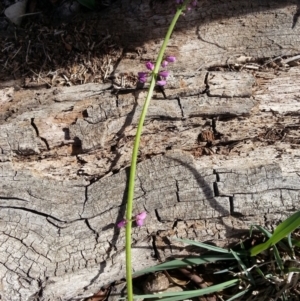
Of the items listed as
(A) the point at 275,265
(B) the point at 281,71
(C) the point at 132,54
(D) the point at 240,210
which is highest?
(C) the point at 132,54

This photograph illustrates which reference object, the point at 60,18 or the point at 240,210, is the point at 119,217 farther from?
the point at 60,18

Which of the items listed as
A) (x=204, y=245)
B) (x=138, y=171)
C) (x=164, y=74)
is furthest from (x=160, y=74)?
(x=204, y=245)

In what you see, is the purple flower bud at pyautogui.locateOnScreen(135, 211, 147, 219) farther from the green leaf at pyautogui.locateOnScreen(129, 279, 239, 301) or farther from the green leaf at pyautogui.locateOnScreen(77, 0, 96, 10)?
the green leaf at pyautogui.locateOnScreen(77, 0, 96, 10)

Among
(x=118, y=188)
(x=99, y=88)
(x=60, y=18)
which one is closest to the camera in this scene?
(x=118, y=188)

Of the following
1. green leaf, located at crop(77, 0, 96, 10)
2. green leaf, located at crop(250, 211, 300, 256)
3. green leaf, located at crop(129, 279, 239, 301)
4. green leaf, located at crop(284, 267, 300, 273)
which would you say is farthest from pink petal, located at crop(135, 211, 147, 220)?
green leaf, located at crop(77, 0, 96, 10)

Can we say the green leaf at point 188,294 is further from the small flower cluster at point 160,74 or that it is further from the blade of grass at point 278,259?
the small flower cluster at point 160,74

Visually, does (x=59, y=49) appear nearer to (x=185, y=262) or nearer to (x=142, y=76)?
(x=142, y=76)

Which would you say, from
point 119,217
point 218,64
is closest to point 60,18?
point 218,64
